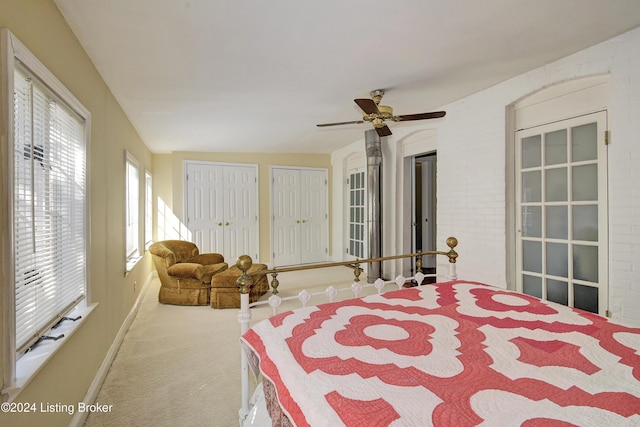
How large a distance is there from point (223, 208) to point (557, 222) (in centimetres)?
518

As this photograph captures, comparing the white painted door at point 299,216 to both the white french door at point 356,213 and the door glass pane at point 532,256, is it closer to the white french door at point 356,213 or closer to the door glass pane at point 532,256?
the white french door at point 356,213

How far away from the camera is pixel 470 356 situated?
3.82 ft

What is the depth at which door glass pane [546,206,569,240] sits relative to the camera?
2.69 metres

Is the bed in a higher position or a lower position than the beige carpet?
higher

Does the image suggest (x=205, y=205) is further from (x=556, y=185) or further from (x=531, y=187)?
(x=556, y=185)

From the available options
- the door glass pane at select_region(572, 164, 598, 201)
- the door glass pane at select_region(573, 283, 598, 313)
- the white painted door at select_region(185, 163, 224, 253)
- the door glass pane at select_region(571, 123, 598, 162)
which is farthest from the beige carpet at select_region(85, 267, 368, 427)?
the door glass pane at select_region(571, 123, 598, 162)

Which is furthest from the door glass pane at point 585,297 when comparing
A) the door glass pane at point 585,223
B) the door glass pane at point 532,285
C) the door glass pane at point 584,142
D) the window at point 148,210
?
the window at point 148,210

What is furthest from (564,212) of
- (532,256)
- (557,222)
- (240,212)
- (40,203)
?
(240,212)

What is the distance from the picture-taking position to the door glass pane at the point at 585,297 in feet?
8.18

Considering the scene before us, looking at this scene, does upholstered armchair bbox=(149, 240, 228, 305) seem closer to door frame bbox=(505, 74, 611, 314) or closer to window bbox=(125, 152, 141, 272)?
window bbox=(125, 152, 141, 272)

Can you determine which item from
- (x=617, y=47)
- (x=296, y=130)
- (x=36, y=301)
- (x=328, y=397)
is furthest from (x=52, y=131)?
(x=617, y=47)

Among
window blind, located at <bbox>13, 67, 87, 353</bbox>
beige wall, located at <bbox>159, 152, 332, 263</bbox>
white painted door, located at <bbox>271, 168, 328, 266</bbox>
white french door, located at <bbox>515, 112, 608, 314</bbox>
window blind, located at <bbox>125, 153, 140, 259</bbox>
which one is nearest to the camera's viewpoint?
window blind, located at <bbox>13, 67, 87, 353</bbox>

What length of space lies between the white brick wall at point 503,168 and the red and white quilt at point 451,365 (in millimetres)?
1103

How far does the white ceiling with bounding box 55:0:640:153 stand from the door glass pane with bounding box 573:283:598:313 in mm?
1962
